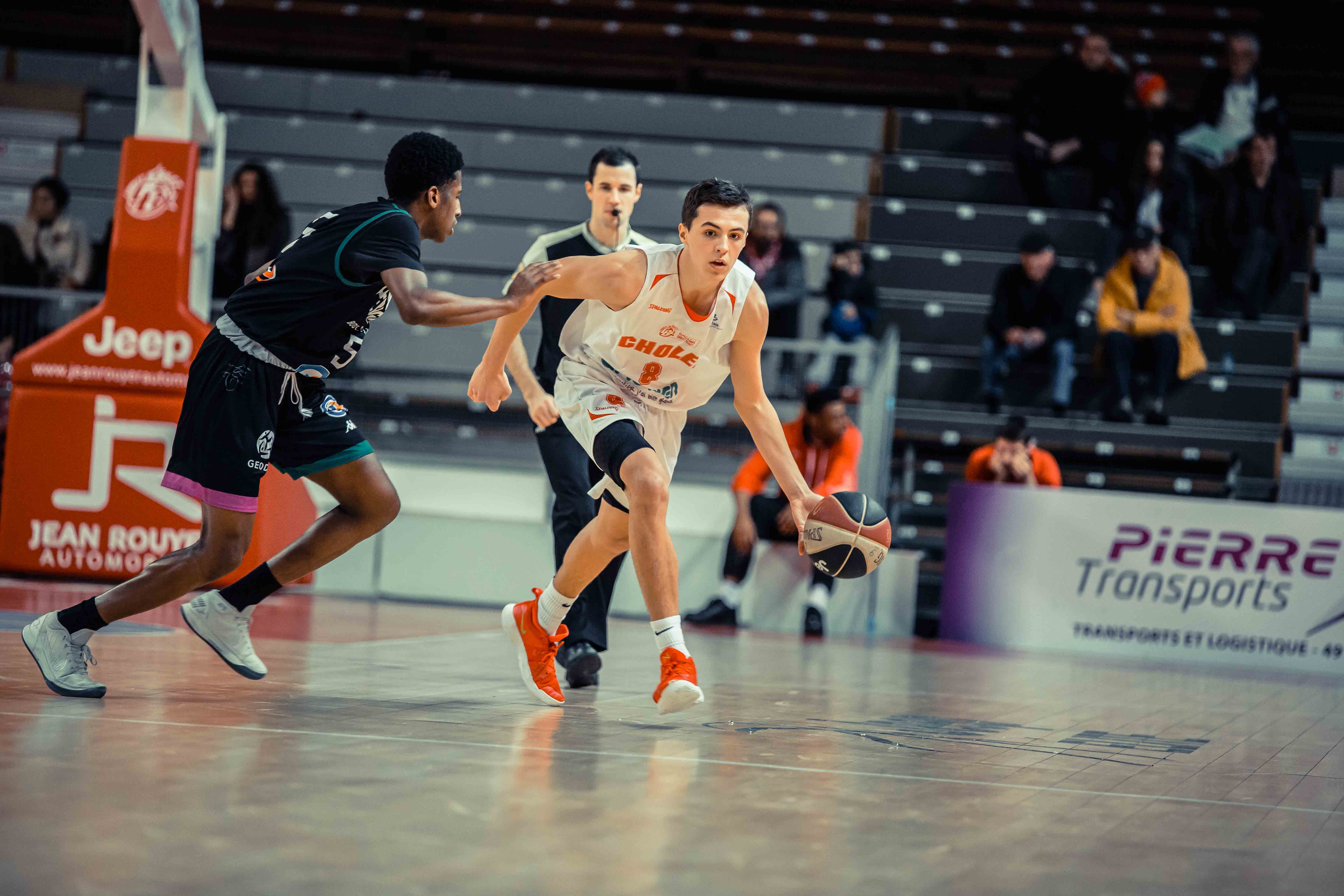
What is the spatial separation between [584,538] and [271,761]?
1.60 meters

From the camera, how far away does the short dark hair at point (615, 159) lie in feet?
17.7

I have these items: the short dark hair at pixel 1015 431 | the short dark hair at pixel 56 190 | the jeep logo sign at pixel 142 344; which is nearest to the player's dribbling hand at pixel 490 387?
the jeep logo sign at pixel 142 344

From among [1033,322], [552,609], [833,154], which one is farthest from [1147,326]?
[552,609]

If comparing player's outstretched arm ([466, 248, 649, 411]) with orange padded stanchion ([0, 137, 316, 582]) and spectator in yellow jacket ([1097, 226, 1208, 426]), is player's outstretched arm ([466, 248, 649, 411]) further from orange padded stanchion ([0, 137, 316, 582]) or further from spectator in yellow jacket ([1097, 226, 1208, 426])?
spectator in yellow jacket ([1097, 226, 1208, 426])

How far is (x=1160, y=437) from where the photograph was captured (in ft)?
37.6

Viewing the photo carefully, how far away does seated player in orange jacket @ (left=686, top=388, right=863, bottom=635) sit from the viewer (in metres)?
9.21

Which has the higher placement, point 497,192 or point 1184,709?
point 497,192

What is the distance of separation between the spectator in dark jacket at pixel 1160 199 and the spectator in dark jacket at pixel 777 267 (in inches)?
125

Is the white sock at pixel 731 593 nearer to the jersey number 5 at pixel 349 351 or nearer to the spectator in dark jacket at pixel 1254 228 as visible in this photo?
the jersey number 5 at pixel 349 351

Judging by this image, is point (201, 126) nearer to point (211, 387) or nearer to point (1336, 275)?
point (211, 387)

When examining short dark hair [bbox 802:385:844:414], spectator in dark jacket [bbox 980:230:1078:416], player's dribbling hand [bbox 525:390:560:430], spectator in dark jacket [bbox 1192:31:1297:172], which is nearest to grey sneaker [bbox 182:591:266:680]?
player's dribbling hand [bbox 525:390:560:430]

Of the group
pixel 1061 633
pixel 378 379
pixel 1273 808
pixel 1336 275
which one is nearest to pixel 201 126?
pixel 378 379

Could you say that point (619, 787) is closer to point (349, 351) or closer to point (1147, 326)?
point (349, 351)

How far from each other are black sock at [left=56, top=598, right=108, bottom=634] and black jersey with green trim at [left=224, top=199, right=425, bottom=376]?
901mm
